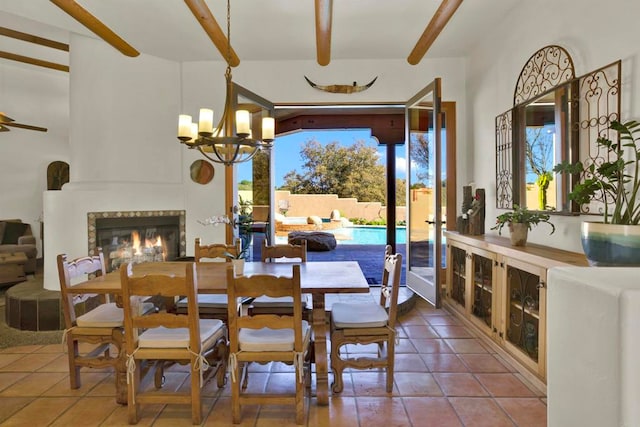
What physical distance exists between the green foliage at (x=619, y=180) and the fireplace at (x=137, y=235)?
3967 millimetres

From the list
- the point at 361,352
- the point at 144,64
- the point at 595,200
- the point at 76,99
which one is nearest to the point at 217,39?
the point at 144,64

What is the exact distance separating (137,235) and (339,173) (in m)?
9.93

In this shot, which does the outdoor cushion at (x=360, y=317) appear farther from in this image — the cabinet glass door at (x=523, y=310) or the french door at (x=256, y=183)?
the french door at (x=256, y=183)

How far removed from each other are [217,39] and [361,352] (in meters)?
3.05

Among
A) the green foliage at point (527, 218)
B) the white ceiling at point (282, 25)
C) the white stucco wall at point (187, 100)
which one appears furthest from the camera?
the white stucco wall at point (187, 100)

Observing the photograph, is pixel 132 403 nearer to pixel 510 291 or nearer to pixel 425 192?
pixel 510 291

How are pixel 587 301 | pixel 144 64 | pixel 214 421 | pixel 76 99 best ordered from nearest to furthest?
pixel 587 301, pixel 214 421, pixel 76 99, pixel 144 64

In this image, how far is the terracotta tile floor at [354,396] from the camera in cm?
215

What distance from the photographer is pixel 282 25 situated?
149 inches

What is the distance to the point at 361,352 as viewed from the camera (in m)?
3.06

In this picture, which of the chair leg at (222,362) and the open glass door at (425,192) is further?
the open glass door at (425,192)

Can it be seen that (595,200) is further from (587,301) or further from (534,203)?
(587,301)

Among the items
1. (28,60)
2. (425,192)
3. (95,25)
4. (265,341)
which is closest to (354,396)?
(265,341)

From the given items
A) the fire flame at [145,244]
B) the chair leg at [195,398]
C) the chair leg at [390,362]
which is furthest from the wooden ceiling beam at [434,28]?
the fire flame at [145,244]
